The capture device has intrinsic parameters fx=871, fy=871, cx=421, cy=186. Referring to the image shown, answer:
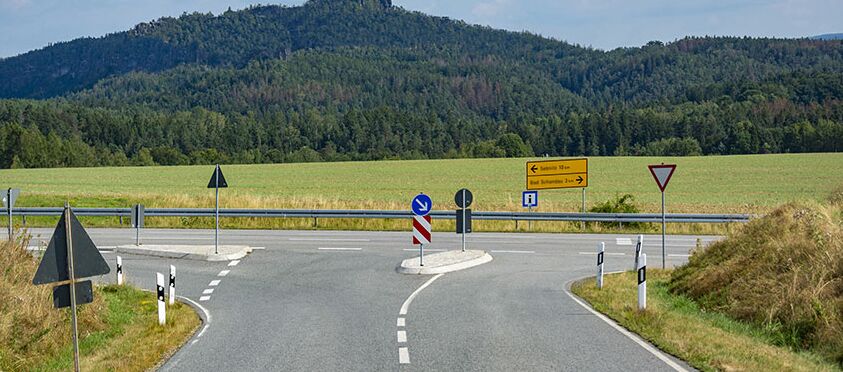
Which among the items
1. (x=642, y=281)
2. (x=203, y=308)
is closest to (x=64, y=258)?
(x=203, y=308)

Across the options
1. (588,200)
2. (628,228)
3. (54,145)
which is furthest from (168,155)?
(628,228)

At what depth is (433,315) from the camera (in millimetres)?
14469

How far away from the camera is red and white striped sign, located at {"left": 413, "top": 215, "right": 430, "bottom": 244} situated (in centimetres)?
2152

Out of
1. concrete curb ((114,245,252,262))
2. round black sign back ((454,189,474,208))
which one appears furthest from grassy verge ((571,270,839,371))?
concrete curb ((114,245,252,262))

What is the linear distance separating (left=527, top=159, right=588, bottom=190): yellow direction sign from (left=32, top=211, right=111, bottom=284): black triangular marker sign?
2779 cm

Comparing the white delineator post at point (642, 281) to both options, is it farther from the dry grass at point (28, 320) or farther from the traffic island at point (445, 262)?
the dry grass at point (28, 320)

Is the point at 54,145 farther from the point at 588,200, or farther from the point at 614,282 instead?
the point at 614,282

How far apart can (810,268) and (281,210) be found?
25.2 m

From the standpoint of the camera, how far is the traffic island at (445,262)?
21281 millimetres

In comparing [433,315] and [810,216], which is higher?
[810,216]

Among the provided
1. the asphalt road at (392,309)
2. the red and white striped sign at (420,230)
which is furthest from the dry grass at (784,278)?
the red and white striped sign at (420,230)

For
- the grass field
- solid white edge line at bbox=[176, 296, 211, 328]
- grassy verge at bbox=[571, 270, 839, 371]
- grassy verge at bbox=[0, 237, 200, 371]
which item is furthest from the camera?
the grass field

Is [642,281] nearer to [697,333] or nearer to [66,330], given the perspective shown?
[697,333]

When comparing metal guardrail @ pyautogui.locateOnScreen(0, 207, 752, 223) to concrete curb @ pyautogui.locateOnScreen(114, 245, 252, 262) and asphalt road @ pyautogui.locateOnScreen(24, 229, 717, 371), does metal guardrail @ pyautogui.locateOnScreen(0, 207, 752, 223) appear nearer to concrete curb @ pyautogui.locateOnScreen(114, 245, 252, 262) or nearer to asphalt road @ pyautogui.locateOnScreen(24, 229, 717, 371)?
asphalt road @ pyautogui.locateOnScreen(24, 229, 717, 371)
